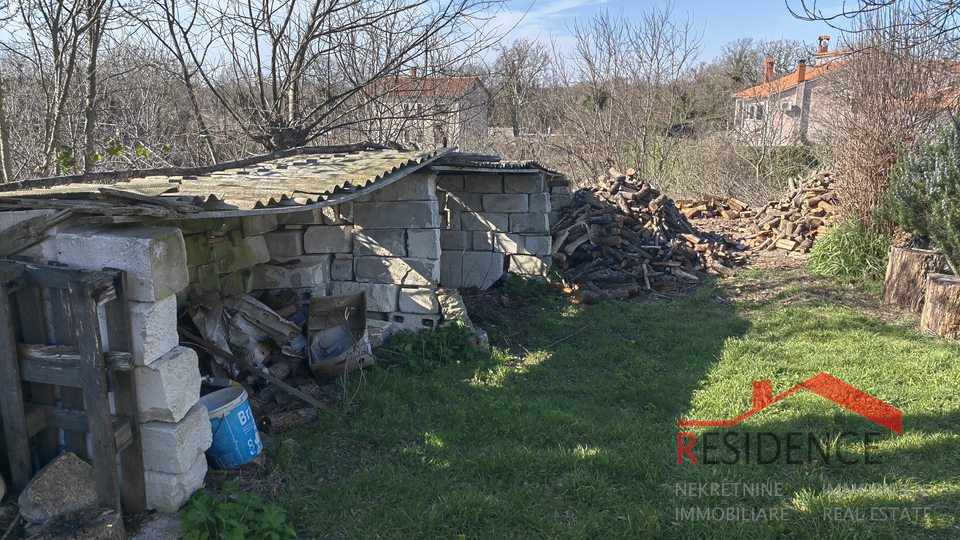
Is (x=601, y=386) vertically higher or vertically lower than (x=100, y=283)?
lower

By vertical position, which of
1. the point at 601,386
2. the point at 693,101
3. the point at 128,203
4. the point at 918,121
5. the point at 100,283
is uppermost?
the point at 693,101

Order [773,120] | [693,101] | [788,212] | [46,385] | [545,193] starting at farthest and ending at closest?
[693,101] → [773,120] → [788,212] → [545,193] → [46,385]

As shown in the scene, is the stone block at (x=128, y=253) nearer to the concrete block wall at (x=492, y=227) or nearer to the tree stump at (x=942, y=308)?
the concrete block wall at (x=492, y=227)

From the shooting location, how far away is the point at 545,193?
9.23 meters

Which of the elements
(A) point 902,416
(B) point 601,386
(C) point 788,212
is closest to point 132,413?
(B) point 601,386

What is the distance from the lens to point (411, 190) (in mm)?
6777

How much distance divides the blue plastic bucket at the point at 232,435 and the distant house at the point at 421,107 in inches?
239

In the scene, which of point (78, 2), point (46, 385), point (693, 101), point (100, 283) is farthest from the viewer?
point (693, 101)

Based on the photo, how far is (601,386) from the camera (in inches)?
225

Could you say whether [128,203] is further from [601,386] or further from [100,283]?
[601,386]

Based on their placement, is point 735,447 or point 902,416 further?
point 902,416

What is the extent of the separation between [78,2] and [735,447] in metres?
8.18

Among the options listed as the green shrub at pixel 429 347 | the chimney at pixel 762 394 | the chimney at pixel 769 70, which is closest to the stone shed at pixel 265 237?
the green shrub at pixel 429 347

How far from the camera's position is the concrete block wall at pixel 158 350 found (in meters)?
3.23
